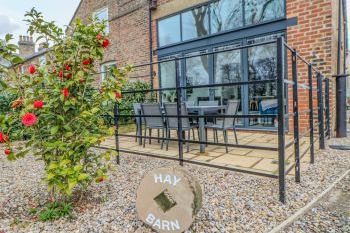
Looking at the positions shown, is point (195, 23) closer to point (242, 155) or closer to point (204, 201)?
point (242, 155)

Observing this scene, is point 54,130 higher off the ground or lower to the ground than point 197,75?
lower

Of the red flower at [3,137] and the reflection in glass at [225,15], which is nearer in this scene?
the red flower at [3,137]

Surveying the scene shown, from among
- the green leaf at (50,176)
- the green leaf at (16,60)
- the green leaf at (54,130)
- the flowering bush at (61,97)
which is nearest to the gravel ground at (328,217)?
the flowering bush at (61,97)

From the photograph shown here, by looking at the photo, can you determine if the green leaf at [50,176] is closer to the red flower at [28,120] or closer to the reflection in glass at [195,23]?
the red flower at [28,120]

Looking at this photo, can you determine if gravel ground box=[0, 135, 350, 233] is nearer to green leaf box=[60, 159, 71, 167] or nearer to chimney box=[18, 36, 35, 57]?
green leaf box=[60, 159, 71, 167]

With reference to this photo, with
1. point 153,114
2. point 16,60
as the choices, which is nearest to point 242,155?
point 153,114

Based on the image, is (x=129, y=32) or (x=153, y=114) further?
(x=129, y=32)

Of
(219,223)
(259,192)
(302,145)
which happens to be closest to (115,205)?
(219,223)

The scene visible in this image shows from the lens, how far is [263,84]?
562 cm

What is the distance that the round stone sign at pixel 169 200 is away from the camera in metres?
1.74

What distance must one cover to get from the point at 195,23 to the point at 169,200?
5.80 metres

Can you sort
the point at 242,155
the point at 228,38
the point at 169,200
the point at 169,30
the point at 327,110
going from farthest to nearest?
the point at 169,30 < the point at 228,38 < the point at 327,110 < the point at 242,155 < the point at 169,200

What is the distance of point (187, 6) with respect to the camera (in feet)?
22.6

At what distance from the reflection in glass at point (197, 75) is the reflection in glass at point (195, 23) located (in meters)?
0.62
